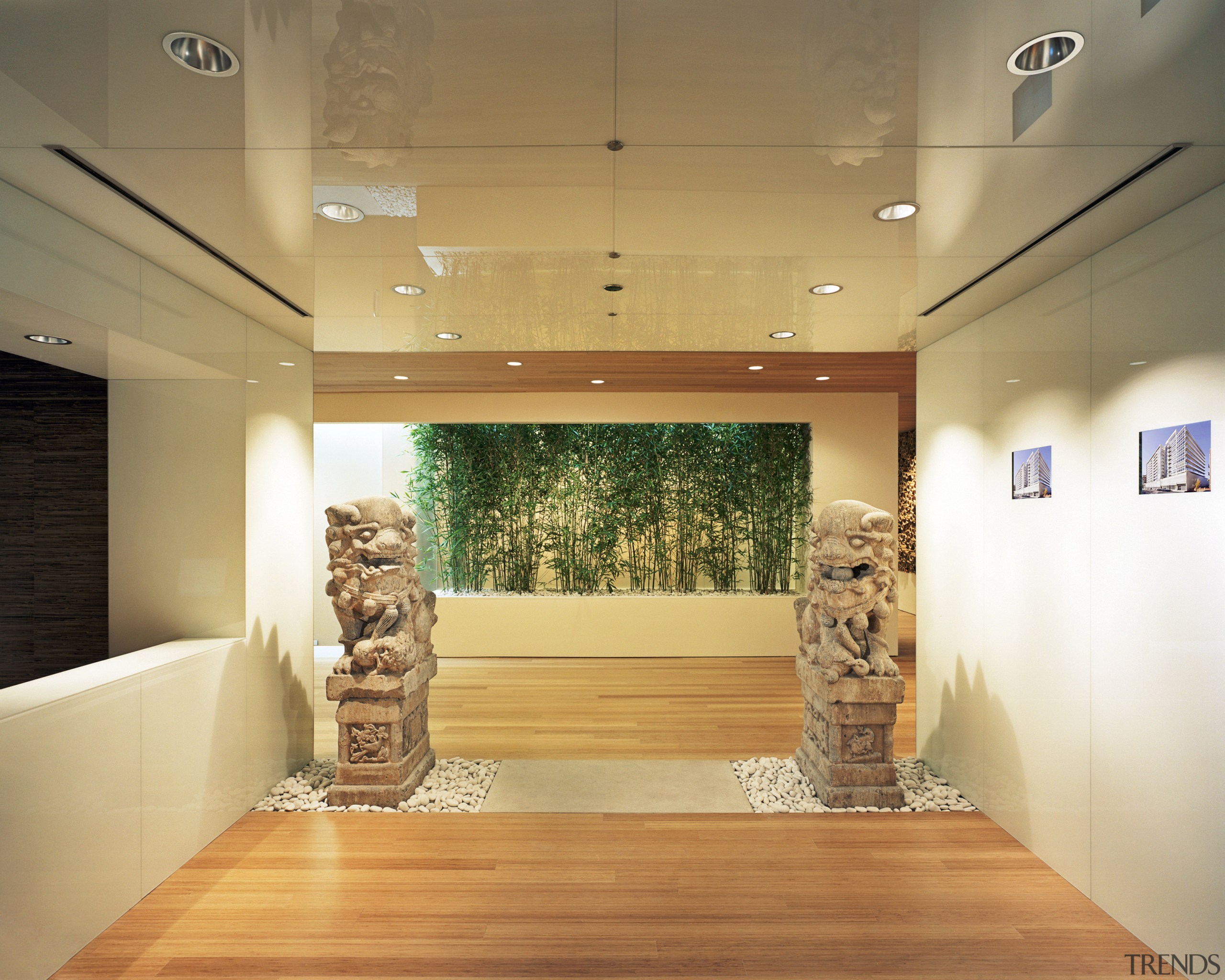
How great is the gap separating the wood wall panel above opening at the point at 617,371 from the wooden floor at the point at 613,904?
10.4 feet

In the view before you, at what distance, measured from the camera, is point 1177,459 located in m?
2.12

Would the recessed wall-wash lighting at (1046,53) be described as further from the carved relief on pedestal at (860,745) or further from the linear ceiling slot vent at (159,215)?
the carved relief on pedestal at (860,745)

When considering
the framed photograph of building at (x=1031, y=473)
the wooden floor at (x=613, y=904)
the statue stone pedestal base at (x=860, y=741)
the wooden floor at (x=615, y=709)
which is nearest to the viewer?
the wooden floor at (x=613, y=904)

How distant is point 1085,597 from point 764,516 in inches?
176

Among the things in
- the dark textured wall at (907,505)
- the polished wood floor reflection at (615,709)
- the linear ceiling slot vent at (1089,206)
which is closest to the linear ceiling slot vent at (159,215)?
the polished wood floor reflection at (615,709)

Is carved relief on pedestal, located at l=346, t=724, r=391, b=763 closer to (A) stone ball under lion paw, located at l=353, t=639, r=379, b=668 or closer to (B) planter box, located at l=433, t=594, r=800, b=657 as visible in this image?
(A) stone ball under lion paw, located at l=353, t=639, r=379, b=668

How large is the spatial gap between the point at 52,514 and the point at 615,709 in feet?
12.2

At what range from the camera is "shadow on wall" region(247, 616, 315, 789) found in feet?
10.9

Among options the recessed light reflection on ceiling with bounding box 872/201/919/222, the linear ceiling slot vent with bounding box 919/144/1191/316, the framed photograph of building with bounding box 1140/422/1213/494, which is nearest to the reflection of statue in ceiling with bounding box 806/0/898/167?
the recessed light reflection on ceiling with bounding box 872/201/919/222

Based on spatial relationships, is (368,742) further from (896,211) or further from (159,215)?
(896,211)

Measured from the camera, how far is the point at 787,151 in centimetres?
193

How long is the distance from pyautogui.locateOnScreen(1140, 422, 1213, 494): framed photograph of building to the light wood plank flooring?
2.60 m

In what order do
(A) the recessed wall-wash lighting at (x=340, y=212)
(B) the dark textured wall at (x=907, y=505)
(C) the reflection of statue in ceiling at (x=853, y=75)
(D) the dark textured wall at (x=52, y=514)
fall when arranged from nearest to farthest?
(C) the reflection of statue in ceiling at (x=853, y=75) → (A) the recessed wall-wash lighting at (x=340, y=212) → (D) the dark textured wall at (x=52, y=514) → (B) the dark textured wall at (x=907, y=505)

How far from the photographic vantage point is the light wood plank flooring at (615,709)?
424cm
